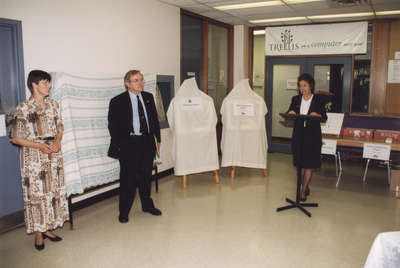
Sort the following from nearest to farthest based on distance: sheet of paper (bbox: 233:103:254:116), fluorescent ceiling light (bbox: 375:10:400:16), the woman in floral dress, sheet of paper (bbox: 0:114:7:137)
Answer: the woman in floral dress → sheet of paper (bbox: 0:114:7:137) → sheet of paper (bbox: 233:103:254:116) → fluorescent ceiling light (bbox: 375:10:400:16)

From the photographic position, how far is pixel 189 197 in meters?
4.77

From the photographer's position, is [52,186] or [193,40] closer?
[52,186]

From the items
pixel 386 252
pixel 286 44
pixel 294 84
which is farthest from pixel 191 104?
pixel 294 84

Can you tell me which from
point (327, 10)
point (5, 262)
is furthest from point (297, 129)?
point (5, 262)

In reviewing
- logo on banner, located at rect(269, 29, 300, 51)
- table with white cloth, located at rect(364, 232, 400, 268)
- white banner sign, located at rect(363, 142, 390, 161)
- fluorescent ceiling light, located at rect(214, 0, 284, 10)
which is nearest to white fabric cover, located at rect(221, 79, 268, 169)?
fluorescent ceiling light, located at rect(214, 0, 284, 10)

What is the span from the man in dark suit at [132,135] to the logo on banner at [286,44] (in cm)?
423

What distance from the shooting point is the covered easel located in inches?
195

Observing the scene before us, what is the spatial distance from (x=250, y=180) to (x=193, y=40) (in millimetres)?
2770

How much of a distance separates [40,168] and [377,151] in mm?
4391

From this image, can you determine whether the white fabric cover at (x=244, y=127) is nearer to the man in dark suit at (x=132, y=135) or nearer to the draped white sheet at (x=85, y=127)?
the man in dark suit at (x=132, y=135)

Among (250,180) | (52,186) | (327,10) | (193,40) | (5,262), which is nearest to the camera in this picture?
(5,262)

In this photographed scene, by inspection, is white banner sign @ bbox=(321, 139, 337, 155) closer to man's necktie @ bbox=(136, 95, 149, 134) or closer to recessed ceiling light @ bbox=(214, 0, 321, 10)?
recessed ceiling light @ bbox=(214, 0, 321, 10)

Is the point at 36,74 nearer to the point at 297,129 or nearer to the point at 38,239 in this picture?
the point at 38,239

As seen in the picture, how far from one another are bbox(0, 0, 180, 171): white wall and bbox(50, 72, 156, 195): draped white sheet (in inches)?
12.0
